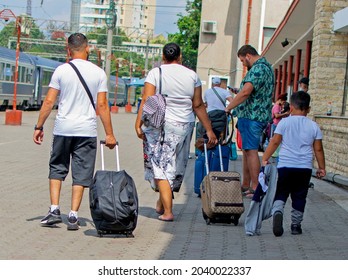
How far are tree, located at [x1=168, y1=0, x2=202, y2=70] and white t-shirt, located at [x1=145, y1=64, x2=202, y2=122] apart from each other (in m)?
75.8

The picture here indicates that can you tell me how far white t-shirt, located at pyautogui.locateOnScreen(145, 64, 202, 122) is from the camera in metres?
10.0

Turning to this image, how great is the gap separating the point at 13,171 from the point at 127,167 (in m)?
2.83

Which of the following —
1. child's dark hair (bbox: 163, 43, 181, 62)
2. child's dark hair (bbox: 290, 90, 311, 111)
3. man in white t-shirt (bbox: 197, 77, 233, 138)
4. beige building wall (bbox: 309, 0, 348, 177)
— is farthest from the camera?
beige building wall (bbox: 309, 0, 348, 177)

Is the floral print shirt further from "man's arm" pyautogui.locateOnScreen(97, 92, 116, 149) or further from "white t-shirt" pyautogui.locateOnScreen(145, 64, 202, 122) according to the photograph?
"man's arm" pyautogui.locateOnScreen(97, 92, 116, 149)

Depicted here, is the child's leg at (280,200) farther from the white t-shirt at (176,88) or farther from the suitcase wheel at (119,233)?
the suitcase wheel at (119,233)

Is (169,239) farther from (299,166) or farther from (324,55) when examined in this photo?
(324,55)

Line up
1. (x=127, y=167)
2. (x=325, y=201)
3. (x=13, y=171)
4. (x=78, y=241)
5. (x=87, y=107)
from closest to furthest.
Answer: (x=78, y=241) → (x=87, y=107) → (x=325, y=201) → (x=13, y=171) → (x=127, y=167)

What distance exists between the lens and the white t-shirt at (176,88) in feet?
32.8

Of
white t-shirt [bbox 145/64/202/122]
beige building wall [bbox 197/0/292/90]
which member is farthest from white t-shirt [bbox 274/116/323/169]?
beige building wall [bbox 197/0/292/90]

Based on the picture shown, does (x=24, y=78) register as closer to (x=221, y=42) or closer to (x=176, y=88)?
(x=221, y=42)

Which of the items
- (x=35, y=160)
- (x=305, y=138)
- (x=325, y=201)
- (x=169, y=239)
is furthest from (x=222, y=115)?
(x=35, y=160)

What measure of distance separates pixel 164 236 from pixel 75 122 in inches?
54.5

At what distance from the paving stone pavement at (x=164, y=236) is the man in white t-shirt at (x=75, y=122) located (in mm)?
401

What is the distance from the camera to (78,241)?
8484 mm
